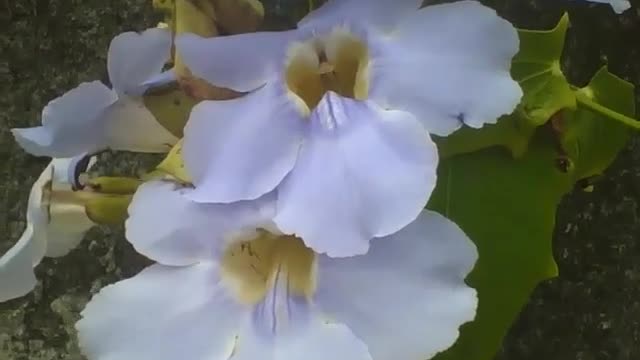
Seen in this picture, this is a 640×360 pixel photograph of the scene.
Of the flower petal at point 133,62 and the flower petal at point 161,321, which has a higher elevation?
the flower petal at point 133,62

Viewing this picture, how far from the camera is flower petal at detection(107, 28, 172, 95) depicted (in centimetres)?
42

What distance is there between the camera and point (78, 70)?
0.76m

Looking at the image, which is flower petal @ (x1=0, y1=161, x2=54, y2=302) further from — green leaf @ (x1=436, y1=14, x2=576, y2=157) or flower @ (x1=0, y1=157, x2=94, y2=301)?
green leaf @ (x1=436, y1=14, x2=576, y2=157)

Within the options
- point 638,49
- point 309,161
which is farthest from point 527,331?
point 309,161

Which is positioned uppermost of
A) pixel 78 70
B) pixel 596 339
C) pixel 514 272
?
pixel 514 272

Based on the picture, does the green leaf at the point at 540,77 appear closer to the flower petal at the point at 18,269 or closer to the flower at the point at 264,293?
the flower at the point at 264,293

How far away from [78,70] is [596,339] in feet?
1.16

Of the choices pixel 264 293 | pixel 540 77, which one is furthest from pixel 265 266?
pixel 540 77

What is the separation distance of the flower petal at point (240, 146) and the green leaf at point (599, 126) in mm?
127

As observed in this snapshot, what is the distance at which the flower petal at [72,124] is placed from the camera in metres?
0.42

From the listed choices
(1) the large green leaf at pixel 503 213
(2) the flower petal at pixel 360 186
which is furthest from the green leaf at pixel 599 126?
(2) the flower petal at pixel 360 186

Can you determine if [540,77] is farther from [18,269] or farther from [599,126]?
[18,269]

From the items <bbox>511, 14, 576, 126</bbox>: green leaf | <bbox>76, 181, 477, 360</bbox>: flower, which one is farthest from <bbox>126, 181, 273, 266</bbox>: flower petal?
<bbox>511, 14, 576, 126</bbox>: green leaf

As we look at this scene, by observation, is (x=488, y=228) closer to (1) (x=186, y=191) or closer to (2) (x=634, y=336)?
(1) (x=186, y=191)
